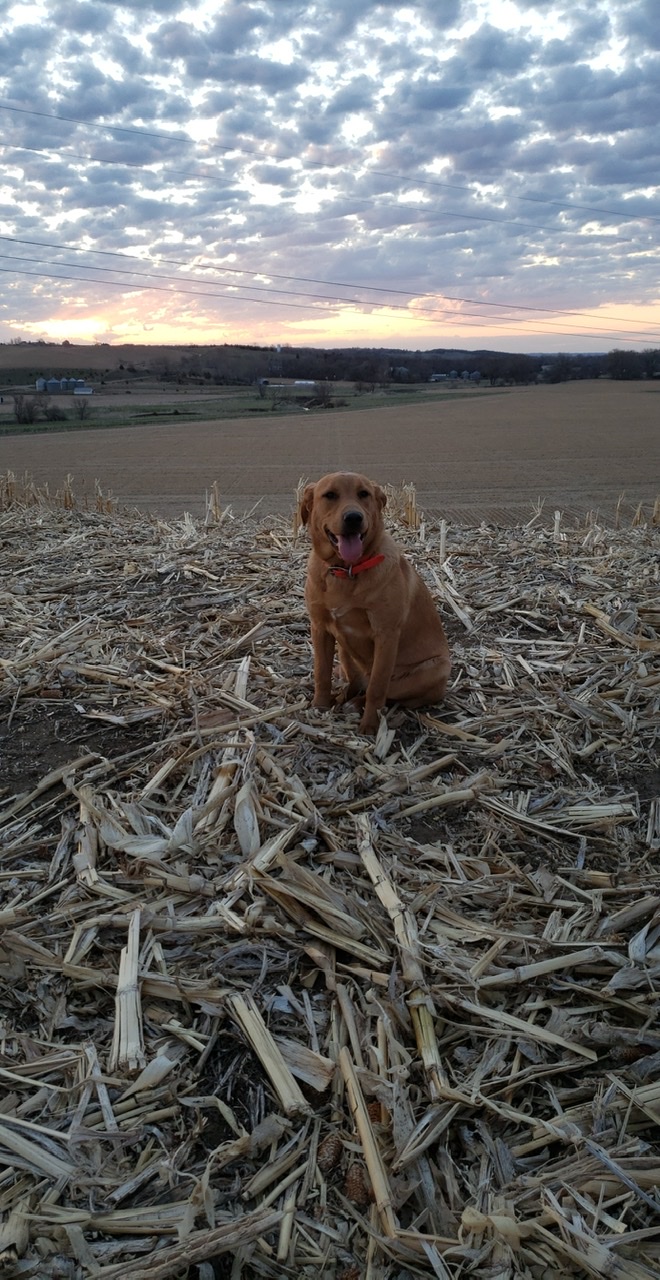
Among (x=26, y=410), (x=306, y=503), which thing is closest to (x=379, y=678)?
(x=306, y=503)

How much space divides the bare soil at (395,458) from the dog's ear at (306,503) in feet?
23.6

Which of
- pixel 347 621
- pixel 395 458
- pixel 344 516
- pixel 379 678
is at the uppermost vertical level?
pixel 344 516

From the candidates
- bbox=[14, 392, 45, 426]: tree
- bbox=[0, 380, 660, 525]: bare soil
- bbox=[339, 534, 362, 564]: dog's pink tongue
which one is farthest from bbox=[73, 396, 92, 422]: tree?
bbox=[339, 534, 362, 564]: dog's pink tongue

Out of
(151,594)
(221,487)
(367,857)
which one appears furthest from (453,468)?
(367,857)

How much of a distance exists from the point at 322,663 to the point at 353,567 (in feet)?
2.29

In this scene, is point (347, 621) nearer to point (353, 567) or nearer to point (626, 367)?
point (353, 567)

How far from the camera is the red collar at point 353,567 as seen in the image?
430 centimetres

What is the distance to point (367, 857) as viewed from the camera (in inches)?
133

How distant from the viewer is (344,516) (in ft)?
13.7

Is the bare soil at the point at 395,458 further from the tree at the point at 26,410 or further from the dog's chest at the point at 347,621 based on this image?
the dog's chest at the point at 347,621

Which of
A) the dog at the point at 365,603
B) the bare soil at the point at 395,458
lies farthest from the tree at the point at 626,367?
the dog at the point at 365,603

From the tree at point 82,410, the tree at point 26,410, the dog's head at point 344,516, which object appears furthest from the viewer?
the tree at point 82,410

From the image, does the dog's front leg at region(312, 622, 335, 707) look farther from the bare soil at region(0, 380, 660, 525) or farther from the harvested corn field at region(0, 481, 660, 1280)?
the bare soil at region(0, 380, 660, 525)

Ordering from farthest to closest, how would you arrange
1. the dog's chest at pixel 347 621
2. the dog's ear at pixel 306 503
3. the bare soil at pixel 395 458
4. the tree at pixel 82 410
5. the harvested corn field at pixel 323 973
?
the tree at pixel 82 410
the bare soil at pixel 395 458
the dog's ear at pixel 306 503
the dog's chest at pixel 347 621
the harvested corn field at pixel 323 973
